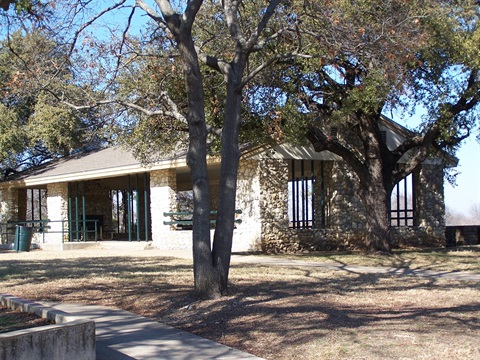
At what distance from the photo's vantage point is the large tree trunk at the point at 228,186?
9.97 meters

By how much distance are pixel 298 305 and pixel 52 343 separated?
4.41m

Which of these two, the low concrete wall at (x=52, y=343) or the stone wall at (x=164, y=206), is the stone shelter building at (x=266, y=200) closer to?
the stone wall at (x=164, y=206)

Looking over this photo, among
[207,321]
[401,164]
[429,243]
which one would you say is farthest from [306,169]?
[207,321]

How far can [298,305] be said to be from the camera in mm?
9414

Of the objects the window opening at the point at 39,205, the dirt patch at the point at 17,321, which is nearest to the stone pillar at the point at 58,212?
the window opening at the point at 39,205

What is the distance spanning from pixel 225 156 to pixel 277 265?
261 inches

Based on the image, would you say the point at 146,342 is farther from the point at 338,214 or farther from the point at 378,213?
the point at 338,214

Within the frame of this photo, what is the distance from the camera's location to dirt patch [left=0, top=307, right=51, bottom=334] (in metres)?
8.02

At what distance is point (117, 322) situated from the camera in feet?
28.9

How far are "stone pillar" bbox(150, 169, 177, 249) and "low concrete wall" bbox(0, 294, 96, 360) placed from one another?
17062 millimetres

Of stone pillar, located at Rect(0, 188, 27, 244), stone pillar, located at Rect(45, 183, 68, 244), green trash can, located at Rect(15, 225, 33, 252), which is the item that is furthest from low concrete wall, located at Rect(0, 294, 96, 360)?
stone pillar, located at Rect(0, 188, 27, 244)

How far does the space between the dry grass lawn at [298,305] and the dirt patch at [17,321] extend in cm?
156

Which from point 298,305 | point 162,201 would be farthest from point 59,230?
point 298,305

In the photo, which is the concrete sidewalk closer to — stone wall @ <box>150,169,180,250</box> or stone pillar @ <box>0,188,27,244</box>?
stone wall @ <box>150,169,180,250</box>
